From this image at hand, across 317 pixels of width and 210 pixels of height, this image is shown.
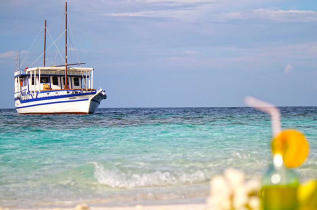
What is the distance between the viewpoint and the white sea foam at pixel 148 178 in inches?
277

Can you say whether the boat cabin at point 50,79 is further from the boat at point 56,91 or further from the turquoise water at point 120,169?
the turquoise water at point 120,169

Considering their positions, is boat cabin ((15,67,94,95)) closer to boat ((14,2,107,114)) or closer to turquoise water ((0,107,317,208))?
boat ((14,2,107,114))

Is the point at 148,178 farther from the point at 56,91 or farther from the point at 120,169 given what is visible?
the point at 56,91

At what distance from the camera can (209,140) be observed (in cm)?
1336

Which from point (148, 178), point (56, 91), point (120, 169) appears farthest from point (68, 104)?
point (148, 178)

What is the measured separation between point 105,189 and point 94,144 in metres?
6.14

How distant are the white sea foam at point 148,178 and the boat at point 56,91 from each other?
3318 cm

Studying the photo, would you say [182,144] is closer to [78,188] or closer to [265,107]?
[78,188]

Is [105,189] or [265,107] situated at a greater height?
[265,107]

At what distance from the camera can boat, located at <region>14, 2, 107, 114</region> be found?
4031cm

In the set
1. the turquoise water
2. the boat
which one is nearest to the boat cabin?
the boat

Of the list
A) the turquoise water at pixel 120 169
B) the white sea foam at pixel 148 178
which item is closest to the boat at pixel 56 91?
the turquoise water at pixel 120 169

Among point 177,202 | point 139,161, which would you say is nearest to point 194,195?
point 177,202

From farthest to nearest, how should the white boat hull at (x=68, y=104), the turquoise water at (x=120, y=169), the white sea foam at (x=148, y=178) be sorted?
the white boat hull at (x=68, y=104), the white sea foam at (x=148, y=178), the turquoise water at (x=120, y=169)
